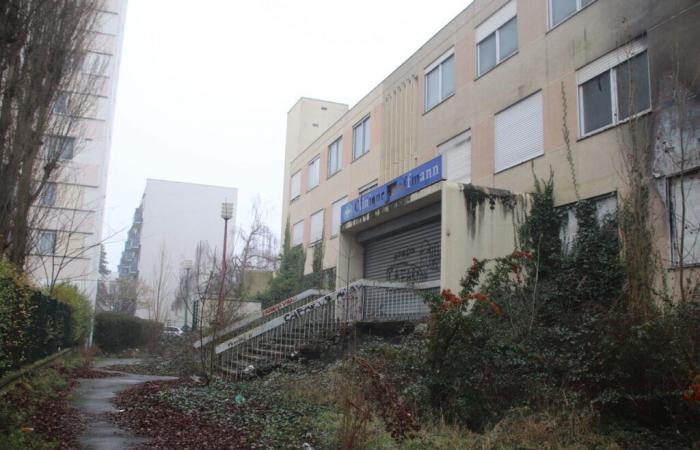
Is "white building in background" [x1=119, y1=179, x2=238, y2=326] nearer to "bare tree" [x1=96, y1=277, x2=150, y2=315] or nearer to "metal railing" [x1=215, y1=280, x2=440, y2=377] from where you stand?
"bare tree" [x1=96, y1=277, x2=150, y2=315]

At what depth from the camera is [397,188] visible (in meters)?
16.5

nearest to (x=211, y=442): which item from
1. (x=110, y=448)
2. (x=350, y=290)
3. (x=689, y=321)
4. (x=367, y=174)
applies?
(x=110, y=448)

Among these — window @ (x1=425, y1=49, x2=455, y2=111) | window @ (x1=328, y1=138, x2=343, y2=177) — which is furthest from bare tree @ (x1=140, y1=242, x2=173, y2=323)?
window @ (x1=425, y1=49, x2=455, y2=111)

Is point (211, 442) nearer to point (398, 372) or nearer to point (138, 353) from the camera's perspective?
point (398, 372)

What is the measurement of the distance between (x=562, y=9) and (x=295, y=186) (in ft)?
70.1

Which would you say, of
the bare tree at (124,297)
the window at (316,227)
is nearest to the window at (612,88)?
the window at (316,227)

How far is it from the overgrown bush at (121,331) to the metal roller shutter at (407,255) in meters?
17.2

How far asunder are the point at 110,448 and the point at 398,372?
14.1 ft

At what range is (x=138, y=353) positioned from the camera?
1199 inches

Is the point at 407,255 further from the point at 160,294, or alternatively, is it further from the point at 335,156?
the point at 160,294

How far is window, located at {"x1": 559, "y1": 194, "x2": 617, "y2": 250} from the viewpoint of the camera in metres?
12.7

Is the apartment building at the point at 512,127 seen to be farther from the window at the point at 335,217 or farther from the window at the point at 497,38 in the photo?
the window at the point at 335,217

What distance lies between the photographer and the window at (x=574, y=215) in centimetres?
1269

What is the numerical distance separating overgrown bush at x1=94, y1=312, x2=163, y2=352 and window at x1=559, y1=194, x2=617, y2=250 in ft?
80.6
